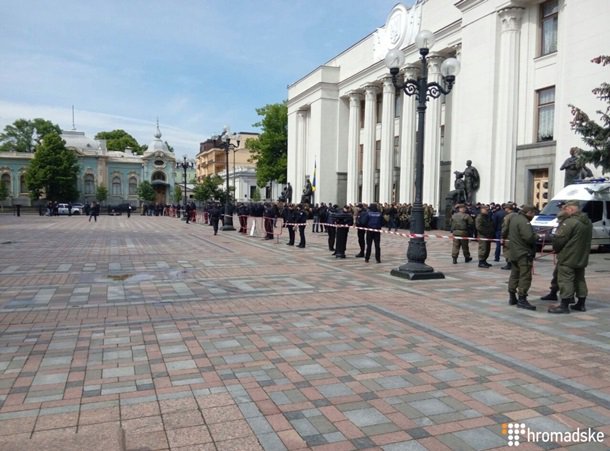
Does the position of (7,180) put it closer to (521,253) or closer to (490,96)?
(490,96)

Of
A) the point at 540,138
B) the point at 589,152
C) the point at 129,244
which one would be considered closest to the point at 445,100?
the point at 540,138

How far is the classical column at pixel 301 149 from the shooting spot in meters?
52.5

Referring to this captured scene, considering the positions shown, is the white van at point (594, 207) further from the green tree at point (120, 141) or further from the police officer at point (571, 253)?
the green tree at point (120, 141)

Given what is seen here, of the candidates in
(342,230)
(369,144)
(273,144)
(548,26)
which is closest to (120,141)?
(273,144)

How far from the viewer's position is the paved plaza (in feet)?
13.2

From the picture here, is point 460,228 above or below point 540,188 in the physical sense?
below

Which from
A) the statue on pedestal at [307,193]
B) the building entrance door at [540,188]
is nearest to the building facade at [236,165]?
the statue on pedestal at [307,193]

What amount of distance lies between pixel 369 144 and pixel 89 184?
57.4 metres

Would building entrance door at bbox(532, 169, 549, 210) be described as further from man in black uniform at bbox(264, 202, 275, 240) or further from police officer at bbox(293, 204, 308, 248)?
man in black uniform at bbox(264, 202, 275, 240)

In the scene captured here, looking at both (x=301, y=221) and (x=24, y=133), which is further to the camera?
(x=24, y=133)

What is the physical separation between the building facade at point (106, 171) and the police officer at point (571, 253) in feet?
272

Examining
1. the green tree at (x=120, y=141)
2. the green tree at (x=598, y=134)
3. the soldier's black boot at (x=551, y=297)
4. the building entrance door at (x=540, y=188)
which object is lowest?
the soldier's black boot at (x=551, y=297)

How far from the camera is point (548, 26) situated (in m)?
24.2

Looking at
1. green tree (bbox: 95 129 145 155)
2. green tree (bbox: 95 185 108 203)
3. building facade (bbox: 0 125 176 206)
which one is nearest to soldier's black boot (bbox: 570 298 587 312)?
green tree (bbox: 95 185 108 203)
